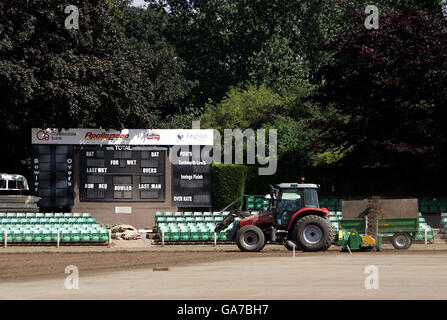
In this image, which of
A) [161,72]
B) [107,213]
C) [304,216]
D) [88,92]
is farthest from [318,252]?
[161,72]

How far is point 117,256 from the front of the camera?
97.2ft

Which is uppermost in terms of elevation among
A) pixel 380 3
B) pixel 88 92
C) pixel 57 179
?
pixel 380 3

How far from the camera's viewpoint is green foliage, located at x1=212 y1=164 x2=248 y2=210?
41.6 m

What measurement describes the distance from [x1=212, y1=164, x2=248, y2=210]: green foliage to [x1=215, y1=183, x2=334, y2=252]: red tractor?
11.1 metres

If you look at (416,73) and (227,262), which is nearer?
(227,262)

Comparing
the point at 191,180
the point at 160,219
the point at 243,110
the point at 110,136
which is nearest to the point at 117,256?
the point at 160,219

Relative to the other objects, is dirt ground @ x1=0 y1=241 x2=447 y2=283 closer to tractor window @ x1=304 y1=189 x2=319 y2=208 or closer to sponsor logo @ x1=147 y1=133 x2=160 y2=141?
tractor window @ x1=304 y1=189 x2=319 y2=208

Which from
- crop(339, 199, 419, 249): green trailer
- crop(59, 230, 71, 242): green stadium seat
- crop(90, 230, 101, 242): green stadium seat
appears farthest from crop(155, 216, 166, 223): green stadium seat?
crop(339, 199, 419, 249): green trailer

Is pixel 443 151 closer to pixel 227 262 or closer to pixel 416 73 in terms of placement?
pixel 416 73

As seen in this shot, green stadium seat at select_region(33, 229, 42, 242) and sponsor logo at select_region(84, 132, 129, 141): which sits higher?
sponsor logo at select_region(84, 132, 129, 141)

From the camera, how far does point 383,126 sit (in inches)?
1614

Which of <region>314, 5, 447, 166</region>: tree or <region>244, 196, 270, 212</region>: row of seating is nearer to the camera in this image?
<region>314, 5, 447, 166</region>: tree

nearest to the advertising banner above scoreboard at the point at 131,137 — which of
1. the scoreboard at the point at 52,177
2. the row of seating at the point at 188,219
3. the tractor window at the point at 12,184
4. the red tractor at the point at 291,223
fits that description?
the scoreboard at the point at 52,177

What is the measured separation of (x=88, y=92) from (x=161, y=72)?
2068 cm
